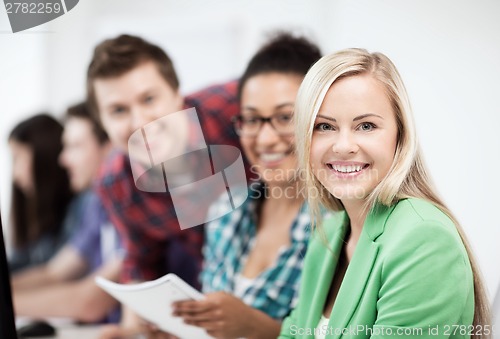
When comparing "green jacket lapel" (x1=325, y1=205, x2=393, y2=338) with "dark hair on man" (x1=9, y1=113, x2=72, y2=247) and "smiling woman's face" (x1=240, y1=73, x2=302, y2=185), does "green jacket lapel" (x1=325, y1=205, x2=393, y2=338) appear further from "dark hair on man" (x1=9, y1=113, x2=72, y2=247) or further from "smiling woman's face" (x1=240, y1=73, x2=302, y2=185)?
"dark hair on man" (x1=9, y1=113, x2=72, y2=247)

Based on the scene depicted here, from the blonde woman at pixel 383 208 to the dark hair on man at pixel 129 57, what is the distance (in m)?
0.59

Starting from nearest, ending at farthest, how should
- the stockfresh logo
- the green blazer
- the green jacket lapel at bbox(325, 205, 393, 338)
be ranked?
the green blazer < the green jacket lapel at bbox(325, 205, 393, 338) < the stockfresh logo

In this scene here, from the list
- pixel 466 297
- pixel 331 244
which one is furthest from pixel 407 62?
pixel 466 297

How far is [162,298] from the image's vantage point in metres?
1.41

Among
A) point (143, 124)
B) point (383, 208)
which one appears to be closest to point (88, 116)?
point (143, 124)

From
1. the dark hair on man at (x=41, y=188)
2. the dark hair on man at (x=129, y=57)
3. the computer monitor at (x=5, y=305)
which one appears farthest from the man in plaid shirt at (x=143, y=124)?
the computer monitor at (x=5, y=305)

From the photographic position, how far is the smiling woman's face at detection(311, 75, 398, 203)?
1038 millimetres

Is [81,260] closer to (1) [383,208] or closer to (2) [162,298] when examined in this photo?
(2) [162,298]

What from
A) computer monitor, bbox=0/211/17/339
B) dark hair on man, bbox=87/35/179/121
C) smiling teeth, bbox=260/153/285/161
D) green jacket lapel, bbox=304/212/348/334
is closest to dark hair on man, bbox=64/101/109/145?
dark hair on man, bbox=87/35/179/121

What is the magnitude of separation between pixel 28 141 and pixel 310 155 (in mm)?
1120

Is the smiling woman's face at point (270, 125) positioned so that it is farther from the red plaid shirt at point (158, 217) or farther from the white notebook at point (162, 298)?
the white notebook at point (162, 298)

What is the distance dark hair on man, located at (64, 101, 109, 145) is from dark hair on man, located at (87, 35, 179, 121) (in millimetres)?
174

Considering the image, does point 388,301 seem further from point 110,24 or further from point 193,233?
point 110,24

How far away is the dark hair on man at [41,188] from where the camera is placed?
179 centimetres
